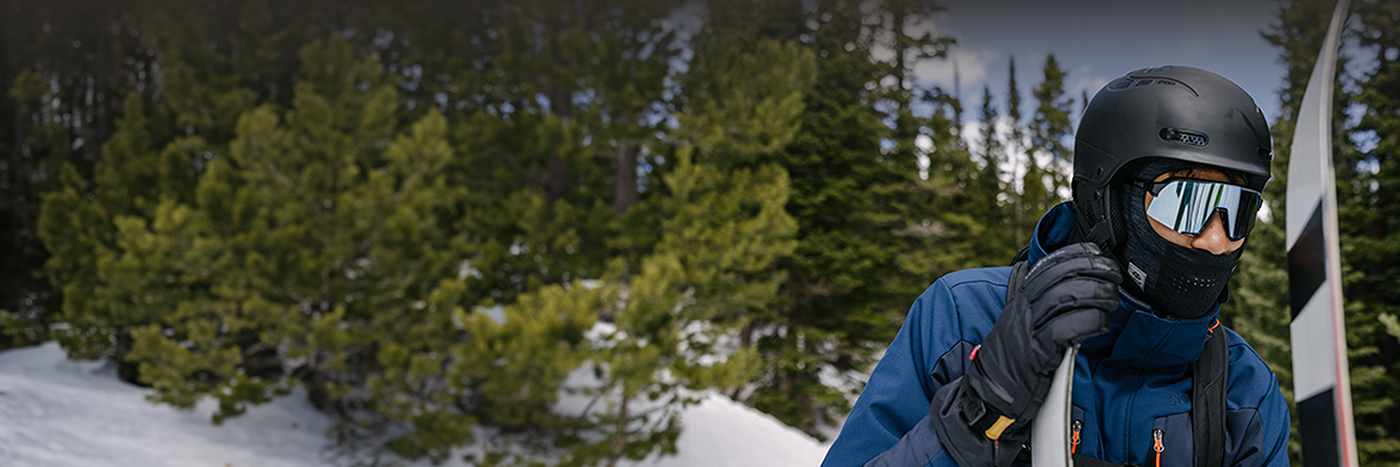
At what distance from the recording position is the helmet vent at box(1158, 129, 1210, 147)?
1.04 meters

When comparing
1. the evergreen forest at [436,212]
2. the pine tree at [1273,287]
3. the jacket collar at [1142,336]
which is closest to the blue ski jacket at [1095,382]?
the jacket collar at [1142,336]

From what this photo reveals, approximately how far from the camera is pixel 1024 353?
88 centimetres

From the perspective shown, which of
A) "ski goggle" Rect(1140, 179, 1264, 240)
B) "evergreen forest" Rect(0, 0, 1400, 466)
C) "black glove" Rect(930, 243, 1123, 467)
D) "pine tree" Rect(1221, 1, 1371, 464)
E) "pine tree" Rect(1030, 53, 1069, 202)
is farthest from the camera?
"pine tree" Rect(1030, 53, 1069, 202)

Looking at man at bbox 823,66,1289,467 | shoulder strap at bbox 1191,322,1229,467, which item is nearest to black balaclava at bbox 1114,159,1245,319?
man at bbox 823,66,1289,467

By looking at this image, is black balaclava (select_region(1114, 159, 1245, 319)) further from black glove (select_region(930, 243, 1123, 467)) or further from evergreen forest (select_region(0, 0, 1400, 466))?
evergreen forest (select_region(0, 0, 1400, 466))

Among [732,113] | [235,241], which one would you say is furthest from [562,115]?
[235,241]

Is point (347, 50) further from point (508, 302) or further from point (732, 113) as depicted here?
point (732, 113)

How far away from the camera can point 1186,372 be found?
1.14 metres

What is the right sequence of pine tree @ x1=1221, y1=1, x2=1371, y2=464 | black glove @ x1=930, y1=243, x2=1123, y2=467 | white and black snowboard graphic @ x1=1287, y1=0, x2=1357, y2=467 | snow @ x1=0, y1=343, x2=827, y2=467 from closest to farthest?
black glove @ x1=930, y1=243, x2=1123, y2=467 → white and black snowboard graphic @ x1=1287, y1=0, x2=1357, y2=467 → snow @ x1=0, y1=343, x2=827, y2=467 → pine tree @ x1=1221, y1=1, x2=1371, y2=464

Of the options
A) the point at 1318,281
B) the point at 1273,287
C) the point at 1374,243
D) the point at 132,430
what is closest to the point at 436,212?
the point at 132,430

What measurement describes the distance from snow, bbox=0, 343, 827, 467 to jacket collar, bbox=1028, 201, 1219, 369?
763 centimetres

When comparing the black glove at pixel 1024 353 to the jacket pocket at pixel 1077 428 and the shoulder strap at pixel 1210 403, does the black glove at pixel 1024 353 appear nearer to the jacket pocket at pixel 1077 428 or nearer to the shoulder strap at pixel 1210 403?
the jacket pocket at pixel 1077 428

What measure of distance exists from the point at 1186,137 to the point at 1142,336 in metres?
0.32

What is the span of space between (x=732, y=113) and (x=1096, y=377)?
872 cm
